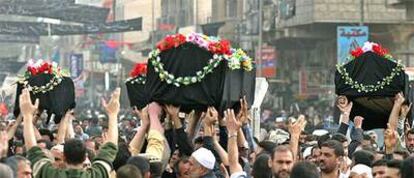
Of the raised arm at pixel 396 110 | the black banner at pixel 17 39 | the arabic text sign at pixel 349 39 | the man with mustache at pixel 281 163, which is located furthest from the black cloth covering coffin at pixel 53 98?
the black banner at pixel 17 39

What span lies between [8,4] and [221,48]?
42.9m

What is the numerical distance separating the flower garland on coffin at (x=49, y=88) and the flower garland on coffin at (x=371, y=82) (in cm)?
306

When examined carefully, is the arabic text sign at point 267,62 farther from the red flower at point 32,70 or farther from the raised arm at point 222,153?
the raised arm at point 222,153

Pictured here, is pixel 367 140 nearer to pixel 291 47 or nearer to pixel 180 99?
pixel 180 99

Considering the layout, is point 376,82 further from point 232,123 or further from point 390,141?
point 232,123

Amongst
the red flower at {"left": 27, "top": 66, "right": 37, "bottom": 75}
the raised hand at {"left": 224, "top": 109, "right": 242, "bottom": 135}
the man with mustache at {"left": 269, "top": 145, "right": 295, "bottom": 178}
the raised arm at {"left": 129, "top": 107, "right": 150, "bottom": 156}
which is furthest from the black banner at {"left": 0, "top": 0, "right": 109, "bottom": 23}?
the man with mustache at {"left": 269, "top": 145, "right": 295, "bottom": 178}

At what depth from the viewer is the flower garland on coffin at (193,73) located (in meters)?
11.7

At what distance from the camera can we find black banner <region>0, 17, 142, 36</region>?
56.8m

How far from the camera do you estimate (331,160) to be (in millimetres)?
10664

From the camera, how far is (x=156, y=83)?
11766 mm

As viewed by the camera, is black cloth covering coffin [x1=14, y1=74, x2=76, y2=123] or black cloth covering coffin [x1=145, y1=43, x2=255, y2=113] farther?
black cloth covering coffin [x1=14, y1=74, x2=76, y2=123]

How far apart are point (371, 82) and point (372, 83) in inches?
0.7

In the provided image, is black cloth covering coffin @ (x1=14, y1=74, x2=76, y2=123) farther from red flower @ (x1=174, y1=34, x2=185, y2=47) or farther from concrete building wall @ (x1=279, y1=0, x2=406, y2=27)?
concrete building wall @ (x1=279, y1=0, x2=406, y2=27)

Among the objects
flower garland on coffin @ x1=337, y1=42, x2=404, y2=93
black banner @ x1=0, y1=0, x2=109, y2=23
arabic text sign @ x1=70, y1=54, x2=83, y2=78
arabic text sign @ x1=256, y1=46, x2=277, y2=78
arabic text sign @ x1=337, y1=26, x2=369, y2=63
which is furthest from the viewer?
arabic text sign @ x1=70, y1=54, x2=83, y2=78
